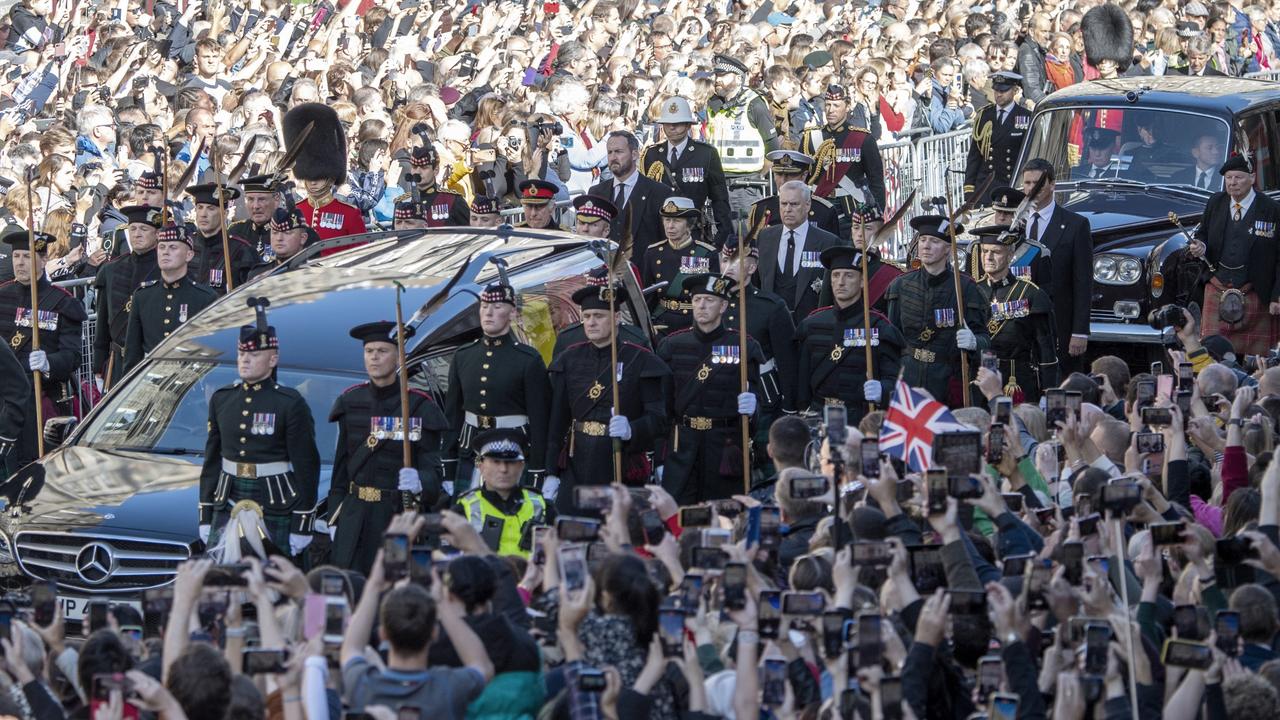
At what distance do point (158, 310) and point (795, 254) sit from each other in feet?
13.7

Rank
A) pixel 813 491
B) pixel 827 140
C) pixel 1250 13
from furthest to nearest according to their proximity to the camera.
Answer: pixel 1250 13, pixel 827 140, pixel 813 491

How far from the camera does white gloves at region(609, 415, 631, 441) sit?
12.6 meters

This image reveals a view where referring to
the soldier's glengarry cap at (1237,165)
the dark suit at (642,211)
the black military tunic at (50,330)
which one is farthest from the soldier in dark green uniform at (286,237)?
the soldier's glengarry cap at (1237,165)

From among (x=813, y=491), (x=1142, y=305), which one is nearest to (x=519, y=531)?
(x=813, y=491)

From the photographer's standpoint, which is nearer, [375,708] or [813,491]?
[375,708]

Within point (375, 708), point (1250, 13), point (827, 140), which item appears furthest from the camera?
point (1250, 13)

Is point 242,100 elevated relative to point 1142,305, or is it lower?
elevated

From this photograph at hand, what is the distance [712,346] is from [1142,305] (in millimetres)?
4144

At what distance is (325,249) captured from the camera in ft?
47.3

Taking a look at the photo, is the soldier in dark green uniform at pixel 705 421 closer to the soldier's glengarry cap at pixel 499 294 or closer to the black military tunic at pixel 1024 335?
the soldier's glengarry cap at pixel 499 294

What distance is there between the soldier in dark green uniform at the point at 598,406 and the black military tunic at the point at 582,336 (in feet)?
0.61

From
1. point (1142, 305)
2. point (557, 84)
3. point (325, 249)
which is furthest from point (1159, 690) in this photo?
point (557, 84)

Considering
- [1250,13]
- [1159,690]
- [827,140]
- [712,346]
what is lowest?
[1159,690]

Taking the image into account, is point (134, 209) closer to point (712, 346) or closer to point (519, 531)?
point (712, 346)
